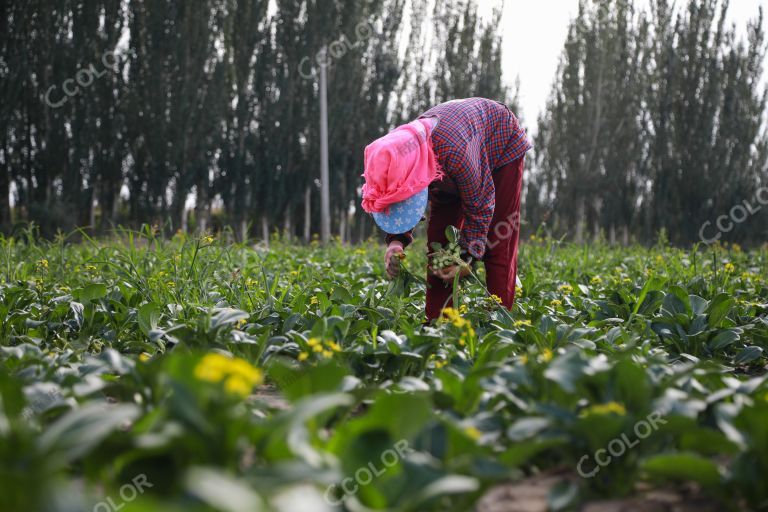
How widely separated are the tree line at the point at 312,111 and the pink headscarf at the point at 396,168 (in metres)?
10.2

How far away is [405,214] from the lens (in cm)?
290

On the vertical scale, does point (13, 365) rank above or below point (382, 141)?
below

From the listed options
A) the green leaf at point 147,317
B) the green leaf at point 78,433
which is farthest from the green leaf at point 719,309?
the green leaf at point 78,433

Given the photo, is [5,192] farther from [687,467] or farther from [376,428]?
[687,467]

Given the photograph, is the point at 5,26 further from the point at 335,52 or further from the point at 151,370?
the point at 151,370

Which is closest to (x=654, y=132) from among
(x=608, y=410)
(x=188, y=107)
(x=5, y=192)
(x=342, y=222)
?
(x=342, y=222)

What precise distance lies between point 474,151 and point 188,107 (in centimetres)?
1271

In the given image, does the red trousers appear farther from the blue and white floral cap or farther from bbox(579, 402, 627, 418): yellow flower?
bbox(579, 402, 627, 418): yellow flower

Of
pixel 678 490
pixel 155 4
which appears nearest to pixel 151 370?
pixel 678 490

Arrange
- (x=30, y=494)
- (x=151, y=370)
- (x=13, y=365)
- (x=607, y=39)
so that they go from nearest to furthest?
(x=30, y=494), (x=151, y=370), (x=13, y=365), (x=607, y=39)

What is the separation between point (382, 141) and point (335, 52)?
14.4m

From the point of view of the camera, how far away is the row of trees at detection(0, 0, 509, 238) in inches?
528

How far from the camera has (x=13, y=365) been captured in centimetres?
205

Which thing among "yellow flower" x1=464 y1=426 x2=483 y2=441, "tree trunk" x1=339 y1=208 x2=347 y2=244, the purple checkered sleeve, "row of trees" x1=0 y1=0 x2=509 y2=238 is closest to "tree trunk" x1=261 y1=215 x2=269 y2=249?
"row of trees" x1=0 y1=0 x2=509 y2=238
